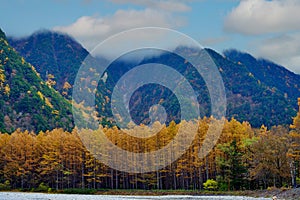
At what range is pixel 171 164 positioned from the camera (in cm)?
7719

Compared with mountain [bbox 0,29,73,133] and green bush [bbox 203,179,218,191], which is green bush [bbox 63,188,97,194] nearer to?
green bush [bbox 203,179,218,191]

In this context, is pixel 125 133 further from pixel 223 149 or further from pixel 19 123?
pixel 19 123

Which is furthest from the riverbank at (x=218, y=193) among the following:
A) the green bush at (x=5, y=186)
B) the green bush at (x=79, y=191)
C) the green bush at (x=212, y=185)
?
the green bush at (x=5, y=186)

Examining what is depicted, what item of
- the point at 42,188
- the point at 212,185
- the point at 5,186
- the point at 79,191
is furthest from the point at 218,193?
the point at 5,186

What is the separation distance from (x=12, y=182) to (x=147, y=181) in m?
28.8

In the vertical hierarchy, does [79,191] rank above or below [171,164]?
below

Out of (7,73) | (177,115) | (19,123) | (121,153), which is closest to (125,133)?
(121,153)

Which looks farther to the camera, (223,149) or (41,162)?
(41,162)

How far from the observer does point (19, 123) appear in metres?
166

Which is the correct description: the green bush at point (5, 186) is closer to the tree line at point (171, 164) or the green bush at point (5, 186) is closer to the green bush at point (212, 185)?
the tree line at point (171, 164)

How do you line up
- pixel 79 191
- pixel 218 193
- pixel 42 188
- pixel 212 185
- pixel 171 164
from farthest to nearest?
pixel 42 188
pixel 79 191
pixel 171 164
pixel 212 185
pixel 218 193

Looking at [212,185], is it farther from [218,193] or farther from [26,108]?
[26,108]

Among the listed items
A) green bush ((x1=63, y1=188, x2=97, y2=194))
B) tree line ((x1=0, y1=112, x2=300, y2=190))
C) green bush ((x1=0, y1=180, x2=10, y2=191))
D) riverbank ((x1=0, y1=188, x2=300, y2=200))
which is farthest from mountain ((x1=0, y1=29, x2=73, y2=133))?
riverbank ((x1=0, y1=188, x2=300, y2=200))

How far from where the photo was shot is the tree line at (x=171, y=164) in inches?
2413
